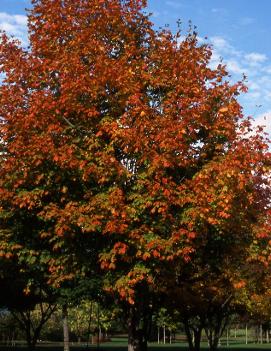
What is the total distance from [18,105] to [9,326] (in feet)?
186

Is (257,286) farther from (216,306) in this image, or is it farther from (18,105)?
(18,105)

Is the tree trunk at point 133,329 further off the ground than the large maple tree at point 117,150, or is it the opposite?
the large maple tree at point 117,150

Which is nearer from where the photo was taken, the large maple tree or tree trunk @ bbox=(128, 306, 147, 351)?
the large maple tree

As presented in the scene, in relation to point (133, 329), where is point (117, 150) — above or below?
above

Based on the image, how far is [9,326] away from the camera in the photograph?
66438 mm

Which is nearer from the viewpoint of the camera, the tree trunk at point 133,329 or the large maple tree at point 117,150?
the large maple tree at point 117,150

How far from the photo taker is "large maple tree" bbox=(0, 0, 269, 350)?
40.8ft

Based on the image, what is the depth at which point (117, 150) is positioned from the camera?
45.8 ft

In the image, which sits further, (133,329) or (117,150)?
(133,329)

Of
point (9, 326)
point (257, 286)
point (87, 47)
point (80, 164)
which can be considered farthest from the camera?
point (9, 326)

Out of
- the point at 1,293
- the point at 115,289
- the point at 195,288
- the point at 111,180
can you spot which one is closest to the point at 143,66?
the point at 111,180

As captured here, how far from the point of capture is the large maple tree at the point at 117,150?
1244 cm

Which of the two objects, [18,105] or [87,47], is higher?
[87,47]

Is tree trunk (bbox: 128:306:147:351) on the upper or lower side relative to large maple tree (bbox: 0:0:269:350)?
lower
